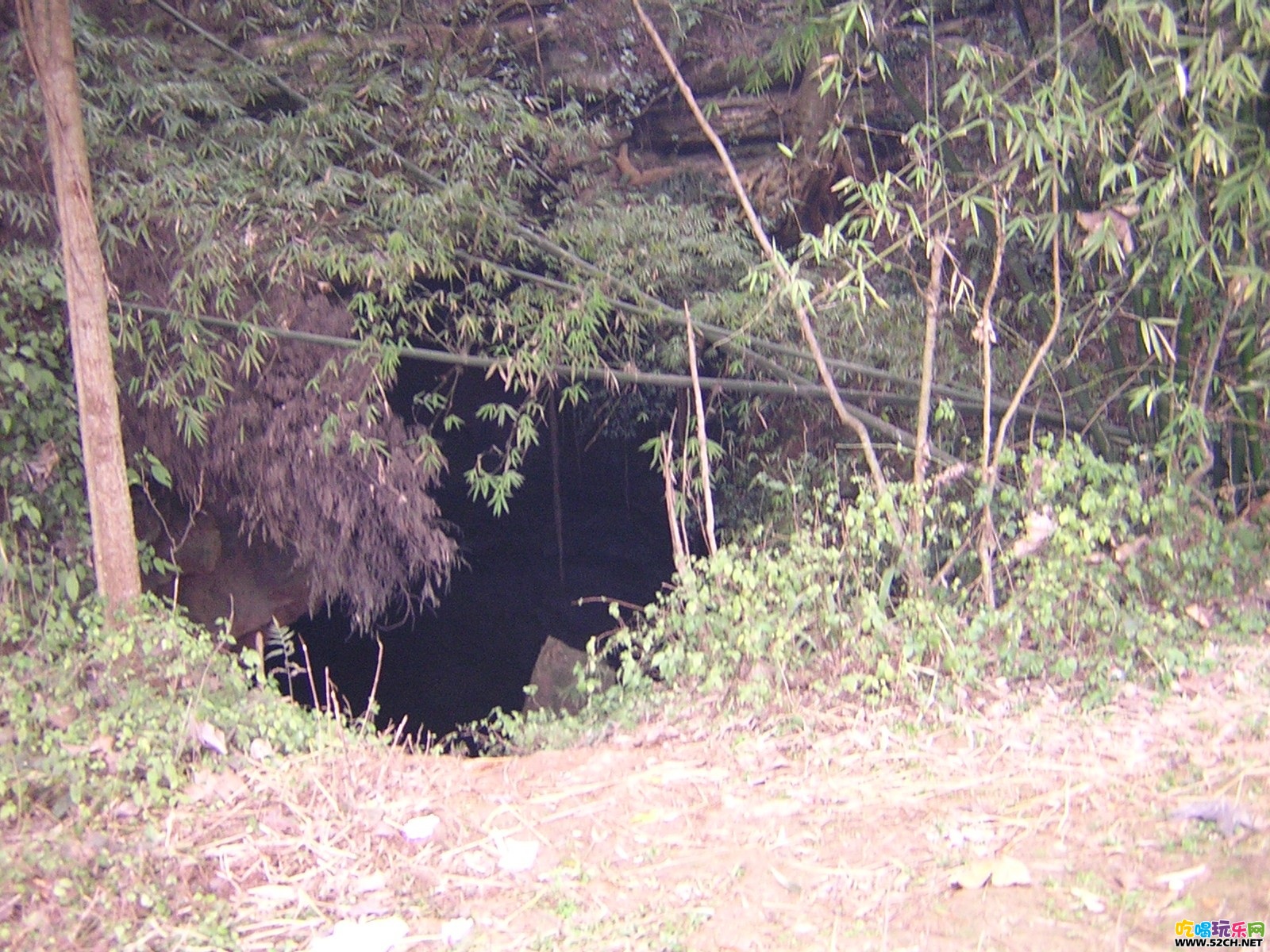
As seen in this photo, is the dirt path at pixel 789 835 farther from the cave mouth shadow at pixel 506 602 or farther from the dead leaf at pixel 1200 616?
the cave mouth shadow at pixel 506 602

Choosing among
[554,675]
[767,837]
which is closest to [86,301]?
[767,837]

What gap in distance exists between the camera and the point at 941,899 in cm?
235

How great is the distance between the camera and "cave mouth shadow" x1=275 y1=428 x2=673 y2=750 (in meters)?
8.34

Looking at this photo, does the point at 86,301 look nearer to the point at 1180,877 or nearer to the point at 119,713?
the point at 119,713

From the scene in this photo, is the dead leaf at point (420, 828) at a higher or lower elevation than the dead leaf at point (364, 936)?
higher

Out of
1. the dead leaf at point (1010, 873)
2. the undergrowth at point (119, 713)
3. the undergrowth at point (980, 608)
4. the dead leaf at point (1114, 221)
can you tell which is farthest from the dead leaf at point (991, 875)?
the dead leaf at point (1114, 221)

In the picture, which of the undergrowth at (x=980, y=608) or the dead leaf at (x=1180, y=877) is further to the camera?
the undergrowth at (x=980, y=608)

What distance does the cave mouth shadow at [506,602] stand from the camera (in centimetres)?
834

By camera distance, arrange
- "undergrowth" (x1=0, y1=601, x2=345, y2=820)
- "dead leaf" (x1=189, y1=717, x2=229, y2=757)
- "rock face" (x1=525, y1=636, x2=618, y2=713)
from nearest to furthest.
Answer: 1. "undergrowth" (x1=0, y1=601, x2=345, y2=820)
2. "dead leaf" (x1=189, y1=717, x2=229, y2=757)
3. "rock face" (x1=525, y1=636, x2=618, y2=713)

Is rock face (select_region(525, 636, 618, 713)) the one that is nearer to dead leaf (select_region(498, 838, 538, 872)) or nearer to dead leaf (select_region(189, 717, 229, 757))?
dead leaf (select_region(189, 717, 229, 757))

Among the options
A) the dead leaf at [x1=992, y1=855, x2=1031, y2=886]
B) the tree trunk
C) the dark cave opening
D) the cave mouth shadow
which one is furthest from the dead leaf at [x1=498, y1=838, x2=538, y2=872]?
the cave mouth shadow

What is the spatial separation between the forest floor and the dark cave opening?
4776 millimetres

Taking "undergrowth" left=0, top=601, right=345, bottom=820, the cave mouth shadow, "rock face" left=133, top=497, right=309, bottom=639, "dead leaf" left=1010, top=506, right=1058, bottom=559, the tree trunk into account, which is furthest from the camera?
the cave mouth shadow

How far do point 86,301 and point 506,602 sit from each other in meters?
5.84
